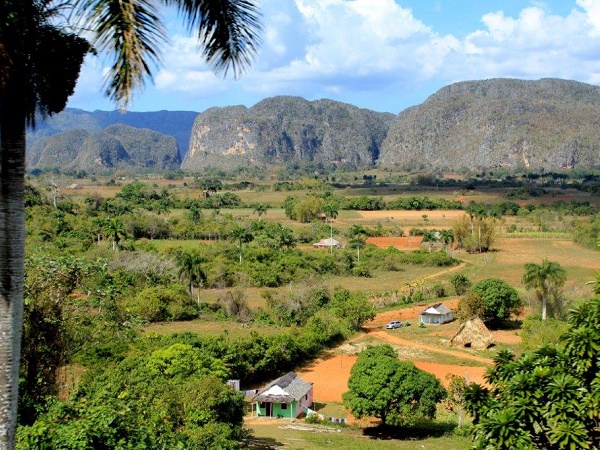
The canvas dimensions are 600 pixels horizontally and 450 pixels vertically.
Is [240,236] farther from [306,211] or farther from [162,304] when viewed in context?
[306,211]

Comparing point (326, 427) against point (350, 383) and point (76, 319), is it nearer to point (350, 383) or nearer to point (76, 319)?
point (350, 383)

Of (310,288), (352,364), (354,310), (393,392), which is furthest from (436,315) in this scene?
(393,392)

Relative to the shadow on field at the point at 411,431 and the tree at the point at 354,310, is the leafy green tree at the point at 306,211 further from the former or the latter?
the shadow on field at the point at 411,431

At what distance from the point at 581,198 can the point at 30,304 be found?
103079 millimetres

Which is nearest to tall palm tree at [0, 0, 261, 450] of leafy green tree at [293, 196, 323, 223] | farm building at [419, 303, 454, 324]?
farm building at [419, 303, 454, 324]

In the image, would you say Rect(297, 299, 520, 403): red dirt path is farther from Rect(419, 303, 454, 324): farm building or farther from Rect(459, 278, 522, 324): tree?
Rect(419, 303, 454, 324): farm building

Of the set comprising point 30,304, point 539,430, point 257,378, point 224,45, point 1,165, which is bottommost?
point 257,378

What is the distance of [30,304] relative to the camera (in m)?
10.9

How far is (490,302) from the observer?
36875 mm

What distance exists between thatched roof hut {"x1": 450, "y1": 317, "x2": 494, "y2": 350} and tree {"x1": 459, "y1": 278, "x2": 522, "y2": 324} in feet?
9.95

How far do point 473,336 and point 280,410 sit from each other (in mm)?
13596

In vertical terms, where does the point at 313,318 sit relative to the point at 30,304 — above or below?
below

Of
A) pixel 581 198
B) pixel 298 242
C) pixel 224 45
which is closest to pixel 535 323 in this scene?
pixel 224 45

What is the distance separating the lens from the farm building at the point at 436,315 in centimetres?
3931
